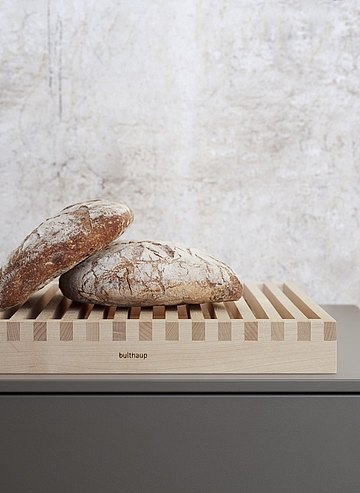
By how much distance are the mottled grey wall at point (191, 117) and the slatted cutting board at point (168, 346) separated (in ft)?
2.51

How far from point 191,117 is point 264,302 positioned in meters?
0.66

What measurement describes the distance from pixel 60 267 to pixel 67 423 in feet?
0.77

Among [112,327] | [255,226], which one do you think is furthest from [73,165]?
[112,327]

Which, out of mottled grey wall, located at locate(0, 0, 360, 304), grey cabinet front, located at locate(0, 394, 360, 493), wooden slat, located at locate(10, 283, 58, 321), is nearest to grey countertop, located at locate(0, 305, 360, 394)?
grey cabinet front, located at locate(0, 394, 360, 493)

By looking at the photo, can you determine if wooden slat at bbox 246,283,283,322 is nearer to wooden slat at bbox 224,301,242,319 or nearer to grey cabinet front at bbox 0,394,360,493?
wooden slat at bbox 224,301,242,319

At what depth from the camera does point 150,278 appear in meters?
1.24

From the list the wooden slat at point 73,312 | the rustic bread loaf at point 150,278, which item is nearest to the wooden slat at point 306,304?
the rustic bread loaf at point 150,278

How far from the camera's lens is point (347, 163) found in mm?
1899

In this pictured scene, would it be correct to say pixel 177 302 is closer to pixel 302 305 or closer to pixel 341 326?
pixel 302 305

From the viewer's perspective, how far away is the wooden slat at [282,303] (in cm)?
123

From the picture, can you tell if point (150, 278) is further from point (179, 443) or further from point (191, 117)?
point (191, 117)

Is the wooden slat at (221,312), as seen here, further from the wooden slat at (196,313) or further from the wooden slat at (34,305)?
the wooden slat at (34,305)

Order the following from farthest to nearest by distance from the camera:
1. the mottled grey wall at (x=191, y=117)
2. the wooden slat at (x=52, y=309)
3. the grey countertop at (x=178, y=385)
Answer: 1. the mottled grey wall at (x=191, y=117)
2. the wooden slat at (x=52, y=309)
3. the grey countertop at (x=178, y=385)

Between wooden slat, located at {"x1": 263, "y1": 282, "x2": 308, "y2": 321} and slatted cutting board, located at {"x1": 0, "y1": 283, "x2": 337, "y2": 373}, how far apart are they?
49mm
